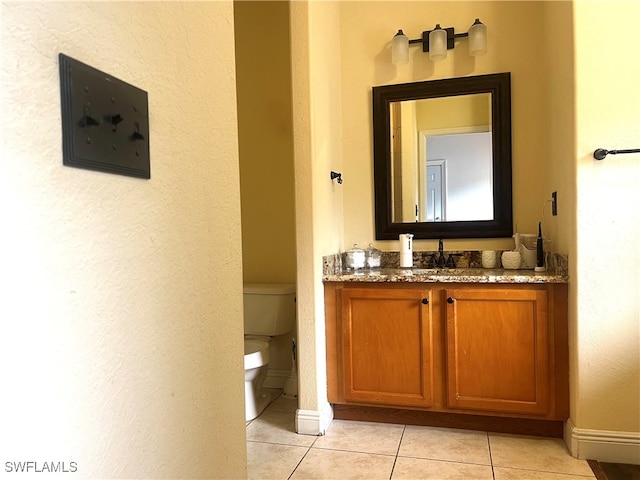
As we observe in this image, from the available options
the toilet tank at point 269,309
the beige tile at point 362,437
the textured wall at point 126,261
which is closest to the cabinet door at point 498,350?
the beige tile at point 362,437

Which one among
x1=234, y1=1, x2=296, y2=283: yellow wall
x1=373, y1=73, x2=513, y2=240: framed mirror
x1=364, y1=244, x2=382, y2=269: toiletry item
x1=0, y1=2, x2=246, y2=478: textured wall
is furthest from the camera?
x1=234, y1=1, x2=296, y2=283: yellow wall

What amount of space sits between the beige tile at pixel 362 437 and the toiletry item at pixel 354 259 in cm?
87

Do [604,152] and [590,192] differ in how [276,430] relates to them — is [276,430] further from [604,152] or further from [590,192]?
[604,152]

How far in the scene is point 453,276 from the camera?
85.4 inches

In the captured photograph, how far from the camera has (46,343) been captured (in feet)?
1.66

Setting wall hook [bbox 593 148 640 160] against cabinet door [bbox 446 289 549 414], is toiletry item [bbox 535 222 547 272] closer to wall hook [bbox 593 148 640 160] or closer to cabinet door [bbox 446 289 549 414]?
cabinet door [bbox 446 289 549 414]

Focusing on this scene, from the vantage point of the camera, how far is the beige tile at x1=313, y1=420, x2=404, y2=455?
2107 mm

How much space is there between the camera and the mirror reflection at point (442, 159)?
257cm

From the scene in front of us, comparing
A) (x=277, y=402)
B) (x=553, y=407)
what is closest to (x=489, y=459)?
(x=553, y=407)

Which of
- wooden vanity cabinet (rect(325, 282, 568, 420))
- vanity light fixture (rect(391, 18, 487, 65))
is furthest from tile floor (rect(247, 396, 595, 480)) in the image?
vanity light fixture (rect(391, 18, 487, 65))

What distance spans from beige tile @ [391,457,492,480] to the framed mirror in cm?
125

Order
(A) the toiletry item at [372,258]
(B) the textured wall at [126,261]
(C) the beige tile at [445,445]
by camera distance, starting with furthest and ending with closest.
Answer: (A) the toiletry item at [372,258] → (C) the beige tile at [445,445] → (B) the textured wall at [126,261]

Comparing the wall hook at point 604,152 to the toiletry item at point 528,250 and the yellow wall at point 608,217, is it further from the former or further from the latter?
the toiletry item at point 528,250

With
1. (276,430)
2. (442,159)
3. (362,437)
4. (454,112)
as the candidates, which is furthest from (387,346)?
(454,112)
